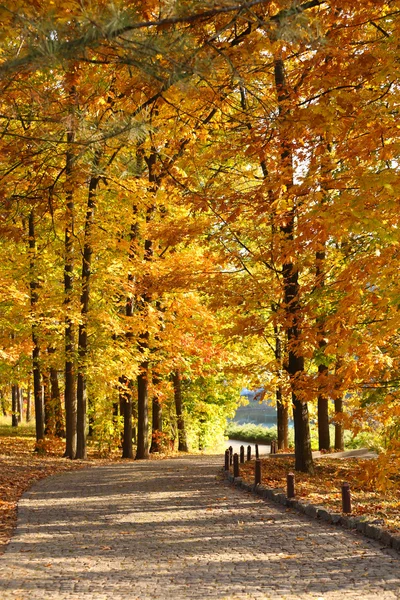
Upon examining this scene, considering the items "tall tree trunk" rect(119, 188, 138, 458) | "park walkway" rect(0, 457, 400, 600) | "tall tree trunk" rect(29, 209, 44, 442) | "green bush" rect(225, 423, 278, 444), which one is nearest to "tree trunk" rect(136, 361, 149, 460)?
"tall tree trunk" rect(119, 188, 138, 458)

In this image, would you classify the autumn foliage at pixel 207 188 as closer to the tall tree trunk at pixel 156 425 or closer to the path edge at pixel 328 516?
the tall tree trunk at pixel 156 425

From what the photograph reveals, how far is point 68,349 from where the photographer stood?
21.1m

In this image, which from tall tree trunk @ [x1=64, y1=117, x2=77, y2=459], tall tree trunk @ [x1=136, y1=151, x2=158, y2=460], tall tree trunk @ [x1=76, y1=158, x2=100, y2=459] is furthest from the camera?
tall tree trunk @ [x1=136, y1=151, x2=158, y2=460]

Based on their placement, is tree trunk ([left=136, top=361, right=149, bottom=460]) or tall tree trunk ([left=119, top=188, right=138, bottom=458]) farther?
tree trunk ([left=136, top=361, right=149, bottom=460])

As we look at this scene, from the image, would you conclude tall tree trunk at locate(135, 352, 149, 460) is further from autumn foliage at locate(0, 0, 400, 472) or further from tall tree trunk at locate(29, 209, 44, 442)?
tall tree trunk at locate(29, 209, 44, 442)

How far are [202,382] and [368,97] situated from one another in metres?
24.6

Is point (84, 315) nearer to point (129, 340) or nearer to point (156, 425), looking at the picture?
point (129, 340)

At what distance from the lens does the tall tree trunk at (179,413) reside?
29767 mm

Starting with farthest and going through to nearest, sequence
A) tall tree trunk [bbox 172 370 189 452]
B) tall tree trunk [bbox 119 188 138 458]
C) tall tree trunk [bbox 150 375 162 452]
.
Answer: tall tree trunk [bbox 172 370 189 452]
tall tree trunk [bbox 150 375 162 452]
tall tree trunk [bbox 119 188 138 458]

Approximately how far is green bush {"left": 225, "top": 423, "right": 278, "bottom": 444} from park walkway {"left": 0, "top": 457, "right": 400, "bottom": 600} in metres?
39.0

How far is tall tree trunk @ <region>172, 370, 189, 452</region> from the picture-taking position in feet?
97.7

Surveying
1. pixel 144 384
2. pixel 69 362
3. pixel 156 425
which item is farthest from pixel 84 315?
pixel 156 425

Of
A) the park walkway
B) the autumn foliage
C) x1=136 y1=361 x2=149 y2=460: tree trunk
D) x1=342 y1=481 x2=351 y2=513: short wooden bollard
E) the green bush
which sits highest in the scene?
the autumn foliage

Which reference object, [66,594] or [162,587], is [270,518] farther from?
[66,594]
